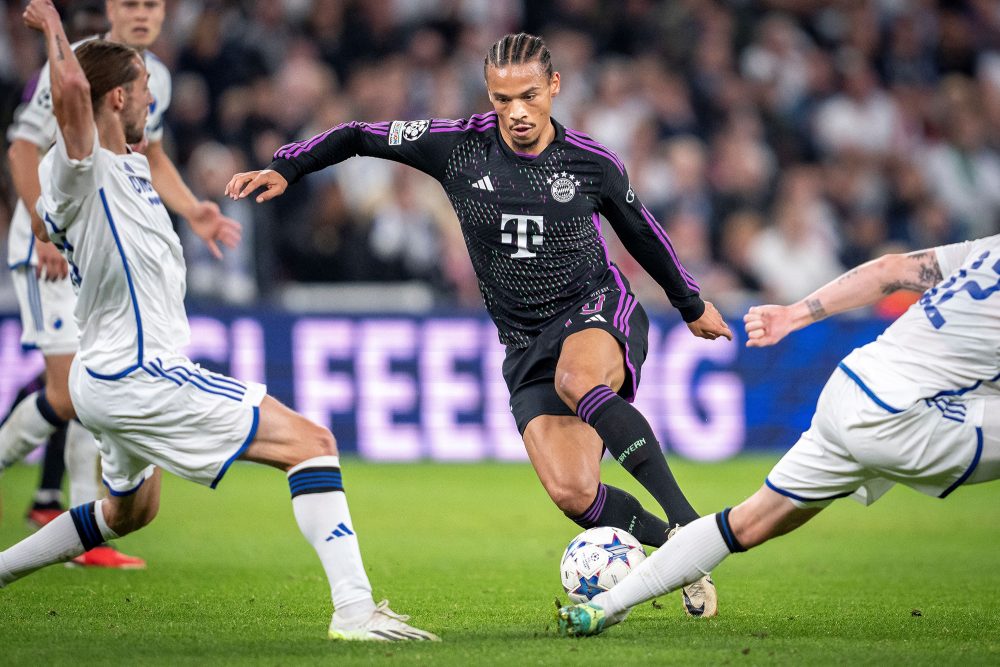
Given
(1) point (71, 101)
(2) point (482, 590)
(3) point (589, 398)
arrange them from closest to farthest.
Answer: (1) point (71, 101), (3) point (589, 398), (2) point (482, 590)

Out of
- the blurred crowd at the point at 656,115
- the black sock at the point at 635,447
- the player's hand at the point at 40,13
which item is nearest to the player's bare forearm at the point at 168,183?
the player's hand at the point at 40,13

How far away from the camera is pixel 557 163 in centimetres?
620

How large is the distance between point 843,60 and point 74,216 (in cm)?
1339

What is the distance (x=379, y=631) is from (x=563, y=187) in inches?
87.8

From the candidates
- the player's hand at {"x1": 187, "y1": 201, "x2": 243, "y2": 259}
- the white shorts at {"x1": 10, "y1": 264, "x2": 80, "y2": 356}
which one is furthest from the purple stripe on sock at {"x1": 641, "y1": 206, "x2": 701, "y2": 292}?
the white shorts at {"x1": 10, "y1": 264, "x2": 80, "y2": 356}

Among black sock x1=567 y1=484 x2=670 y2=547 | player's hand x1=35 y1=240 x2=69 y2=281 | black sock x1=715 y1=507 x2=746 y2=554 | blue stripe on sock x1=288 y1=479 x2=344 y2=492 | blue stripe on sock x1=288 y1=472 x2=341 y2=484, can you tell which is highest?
player's hand x1=35 y1=240 x2=69 y2=281

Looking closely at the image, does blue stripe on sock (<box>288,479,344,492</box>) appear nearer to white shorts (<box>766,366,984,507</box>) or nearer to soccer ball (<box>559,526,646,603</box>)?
soccer ball (<box>559,526,646,603</box>)

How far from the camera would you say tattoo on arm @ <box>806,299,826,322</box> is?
488 cm

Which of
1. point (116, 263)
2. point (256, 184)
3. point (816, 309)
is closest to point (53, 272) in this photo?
point (256, 184)

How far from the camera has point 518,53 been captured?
5.98 meters

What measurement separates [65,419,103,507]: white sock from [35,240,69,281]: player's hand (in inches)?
37.9

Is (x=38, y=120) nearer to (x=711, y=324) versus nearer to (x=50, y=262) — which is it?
(x=50, y=262)

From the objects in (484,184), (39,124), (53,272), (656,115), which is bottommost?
(53,272)

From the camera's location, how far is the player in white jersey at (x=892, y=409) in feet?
15.1
